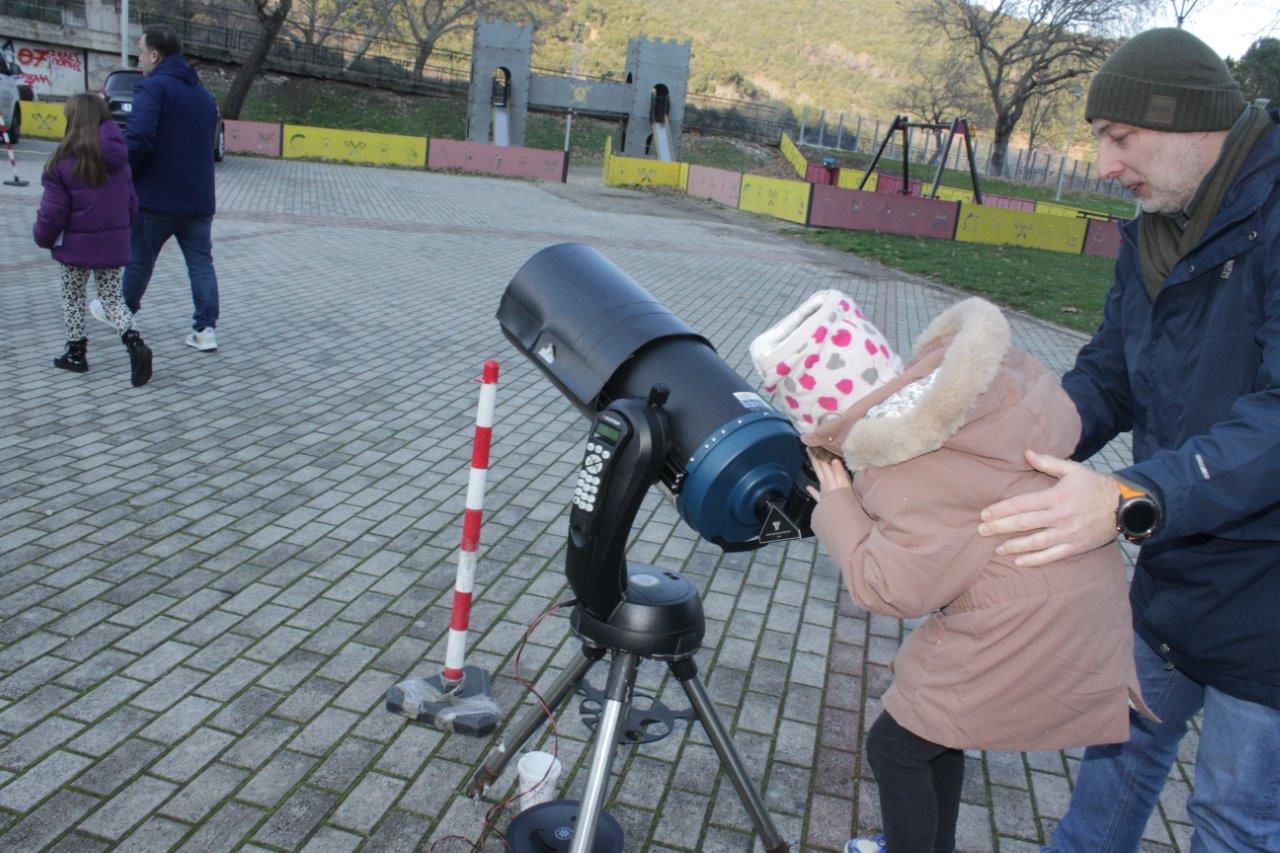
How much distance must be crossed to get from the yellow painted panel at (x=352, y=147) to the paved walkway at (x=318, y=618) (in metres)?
17.6

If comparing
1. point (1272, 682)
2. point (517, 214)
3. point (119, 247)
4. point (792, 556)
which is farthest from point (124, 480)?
point (517, 214)

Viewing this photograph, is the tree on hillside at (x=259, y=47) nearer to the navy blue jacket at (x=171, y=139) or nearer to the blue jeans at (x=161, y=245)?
the navy blue jacket at (x=171, y=139)

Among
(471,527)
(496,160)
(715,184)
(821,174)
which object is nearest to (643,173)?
(715,184)

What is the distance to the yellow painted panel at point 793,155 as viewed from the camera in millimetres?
40369

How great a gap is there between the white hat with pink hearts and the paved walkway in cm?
151

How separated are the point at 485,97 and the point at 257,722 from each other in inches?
1369

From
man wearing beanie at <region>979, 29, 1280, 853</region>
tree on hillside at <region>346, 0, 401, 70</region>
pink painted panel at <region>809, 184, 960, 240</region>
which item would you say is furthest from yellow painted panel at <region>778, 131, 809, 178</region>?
man wearing beanie at <region>979, 29, 1280, 853</region>

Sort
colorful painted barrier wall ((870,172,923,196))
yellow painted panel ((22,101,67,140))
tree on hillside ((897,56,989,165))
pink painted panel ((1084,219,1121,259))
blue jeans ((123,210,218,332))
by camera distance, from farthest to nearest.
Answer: tree on hillside ((897,56,989,165)) < colorful painted barrier wall ((870,172,923,196)) < pink painted panel ((1084,219,1121,259)) < yellow painted panel ((22,101,67,140)) < blue jeans ((123,210,218,332))

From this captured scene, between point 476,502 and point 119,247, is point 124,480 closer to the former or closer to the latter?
point 119,247

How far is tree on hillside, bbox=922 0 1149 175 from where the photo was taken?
46.4 metres

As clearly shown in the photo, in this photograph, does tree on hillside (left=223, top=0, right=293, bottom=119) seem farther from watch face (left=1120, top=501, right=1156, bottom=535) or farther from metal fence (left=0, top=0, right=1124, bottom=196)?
watch face (left=1120, top=501, right=1156, bottom=535)

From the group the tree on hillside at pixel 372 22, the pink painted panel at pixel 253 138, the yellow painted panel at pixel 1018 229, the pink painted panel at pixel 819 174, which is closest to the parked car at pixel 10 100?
the pink painted panel at pixel 253 138

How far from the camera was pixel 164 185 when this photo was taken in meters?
6.53

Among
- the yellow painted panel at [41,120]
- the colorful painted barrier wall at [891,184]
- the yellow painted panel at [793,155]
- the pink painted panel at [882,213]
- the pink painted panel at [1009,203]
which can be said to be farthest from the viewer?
the yellow painted panel at [793,155]
